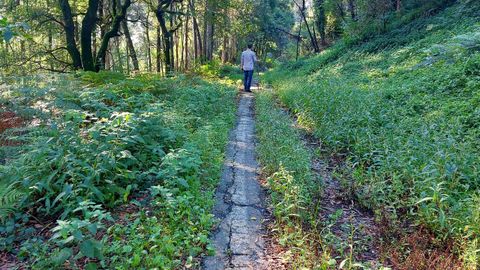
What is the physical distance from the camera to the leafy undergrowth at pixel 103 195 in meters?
2.80

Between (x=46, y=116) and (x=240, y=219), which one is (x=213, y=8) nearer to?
(x=46, y=116)

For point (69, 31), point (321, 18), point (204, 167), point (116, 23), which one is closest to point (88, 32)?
point (69, 31)

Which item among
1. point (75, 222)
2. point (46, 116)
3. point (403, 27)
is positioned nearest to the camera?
point (75, 222)

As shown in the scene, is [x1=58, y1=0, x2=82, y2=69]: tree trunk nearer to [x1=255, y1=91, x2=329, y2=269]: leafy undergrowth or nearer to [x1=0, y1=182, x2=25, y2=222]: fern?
[x1=255, y1=91, x2=329, y2=269]: leafy undergrowth

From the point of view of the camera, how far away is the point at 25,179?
3395 mm

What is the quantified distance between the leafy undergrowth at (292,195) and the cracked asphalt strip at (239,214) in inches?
8.5

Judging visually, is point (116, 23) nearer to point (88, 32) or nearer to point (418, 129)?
point (88, 32)

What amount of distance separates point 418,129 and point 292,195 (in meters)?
2.89

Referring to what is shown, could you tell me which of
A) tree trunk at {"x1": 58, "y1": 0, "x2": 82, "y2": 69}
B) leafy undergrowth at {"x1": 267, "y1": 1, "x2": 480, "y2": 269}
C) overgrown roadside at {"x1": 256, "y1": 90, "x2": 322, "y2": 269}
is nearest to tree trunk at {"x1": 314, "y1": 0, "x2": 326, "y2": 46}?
leafy undergrowth at {"x1": 267, "y1": 1, "x2": 480, "y2": 269}

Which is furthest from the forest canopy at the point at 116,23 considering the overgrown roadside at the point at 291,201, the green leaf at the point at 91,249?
the overgrown roadside at the point at 291,201

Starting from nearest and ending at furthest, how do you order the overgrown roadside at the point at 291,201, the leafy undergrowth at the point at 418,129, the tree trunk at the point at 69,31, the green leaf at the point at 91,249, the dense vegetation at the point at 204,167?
the green leaf at the point at 91,249, the dense vegetation at the point at 204,167, the overgrown roadside at the point at 291,201, the leafy undergrowth at the point at 418,129, the tree trunk at the point at 69,31

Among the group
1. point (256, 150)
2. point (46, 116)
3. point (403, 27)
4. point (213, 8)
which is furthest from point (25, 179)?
point (213, 8)

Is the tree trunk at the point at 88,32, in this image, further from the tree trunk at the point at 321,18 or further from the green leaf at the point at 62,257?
the tree trunk at the point at 321,18

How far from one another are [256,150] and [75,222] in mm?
3873
